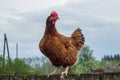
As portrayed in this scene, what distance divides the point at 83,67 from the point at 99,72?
27541 millimetres

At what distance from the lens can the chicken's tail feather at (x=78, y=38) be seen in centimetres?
1139

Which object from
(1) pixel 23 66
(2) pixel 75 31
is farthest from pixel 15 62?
(2) pixel 75 31

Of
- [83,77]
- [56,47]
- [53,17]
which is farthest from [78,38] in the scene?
[83,77]

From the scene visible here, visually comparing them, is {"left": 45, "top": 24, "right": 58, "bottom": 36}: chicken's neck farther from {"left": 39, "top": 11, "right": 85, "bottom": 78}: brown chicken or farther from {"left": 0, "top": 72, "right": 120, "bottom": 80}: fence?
{"left": 0, "top": 72, "right": 120, "bottom": 80}: fence

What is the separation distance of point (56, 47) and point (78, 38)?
1.41 metres

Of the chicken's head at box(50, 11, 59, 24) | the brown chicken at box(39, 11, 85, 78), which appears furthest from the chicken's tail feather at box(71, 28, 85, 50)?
the chicken's head at box(50, 11, 59, 24)

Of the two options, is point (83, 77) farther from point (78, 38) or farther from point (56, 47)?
point (78, 38)

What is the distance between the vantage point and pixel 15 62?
35750mm

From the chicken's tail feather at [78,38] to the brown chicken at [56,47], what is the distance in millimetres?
389

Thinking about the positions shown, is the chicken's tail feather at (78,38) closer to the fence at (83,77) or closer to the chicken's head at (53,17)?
the chicken's head at (53,17)

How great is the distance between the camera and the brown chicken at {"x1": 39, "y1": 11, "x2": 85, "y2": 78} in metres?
10.2

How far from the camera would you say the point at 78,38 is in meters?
11.6

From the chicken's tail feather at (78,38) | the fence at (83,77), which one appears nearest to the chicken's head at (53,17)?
the chicken's tail feather at (78,38)

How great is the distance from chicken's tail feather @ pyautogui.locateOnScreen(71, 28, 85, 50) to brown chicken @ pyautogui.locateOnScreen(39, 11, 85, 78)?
389mm
